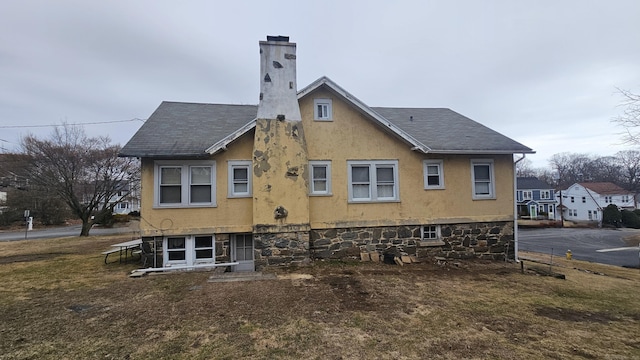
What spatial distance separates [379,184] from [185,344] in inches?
310

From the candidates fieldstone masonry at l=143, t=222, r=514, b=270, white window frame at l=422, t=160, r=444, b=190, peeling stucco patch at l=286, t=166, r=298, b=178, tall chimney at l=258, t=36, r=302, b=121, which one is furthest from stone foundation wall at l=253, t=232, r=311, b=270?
white window frame at l=422, t=160, r=444, b=190

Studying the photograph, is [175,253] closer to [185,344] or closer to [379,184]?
[185,344]

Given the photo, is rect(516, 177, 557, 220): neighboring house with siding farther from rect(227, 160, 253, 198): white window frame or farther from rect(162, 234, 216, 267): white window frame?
rect(162, 234, 216, 267): white window frame

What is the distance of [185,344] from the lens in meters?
4.65

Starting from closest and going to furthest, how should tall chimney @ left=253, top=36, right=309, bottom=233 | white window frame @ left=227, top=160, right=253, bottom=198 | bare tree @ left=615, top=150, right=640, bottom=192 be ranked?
tall chimney @ left=253, top=36, right=309, bottom=233
white window frame @ left=227, top=160, right=253, bottom=198
bare tree @ left=615, top=150, right=640, bottom=192

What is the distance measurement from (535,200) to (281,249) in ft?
178

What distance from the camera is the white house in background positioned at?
47.7 meters

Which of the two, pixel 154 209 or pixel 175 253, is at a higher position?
pixel 154 209

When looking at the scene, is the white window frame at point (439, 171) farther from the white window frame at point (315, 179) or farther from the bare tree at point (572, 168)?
the bare tree at point (572, 168)

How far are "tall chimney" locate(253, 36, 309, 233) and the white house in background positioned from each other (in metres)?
53.7

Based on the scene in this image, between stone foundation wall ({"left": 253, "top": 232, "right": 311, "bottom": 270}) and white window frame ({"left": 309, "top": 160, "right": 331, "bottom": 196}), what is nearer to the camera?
stone foundation wall ({"left": 253, "top": 232, "right": 311, "bottom": 270})

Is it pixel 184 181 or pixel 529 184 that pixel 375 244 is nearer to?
pixel 184 181

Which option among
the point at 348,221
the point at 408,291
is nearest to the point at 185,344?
the point at 408,291

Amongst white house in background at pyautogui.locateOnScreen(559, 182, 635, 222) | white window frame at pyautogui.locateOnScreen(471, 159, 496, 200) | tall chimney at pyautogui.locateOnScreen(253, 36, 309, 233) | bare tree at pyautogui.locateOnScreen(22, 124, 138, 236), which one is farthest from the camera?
white house in background at pyautogui.locateOnScreen(559, 182, 635, 222)
